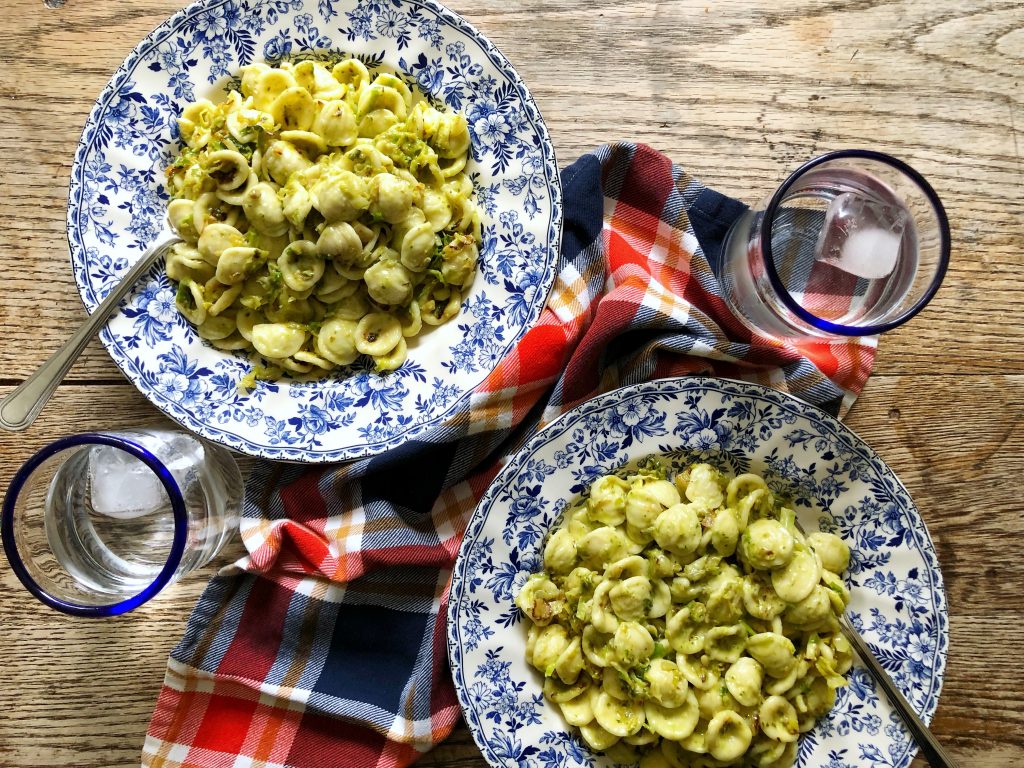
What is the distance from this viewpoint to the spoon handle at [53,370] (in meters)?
1.46

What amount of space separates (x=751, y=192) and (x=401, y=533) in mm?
1000

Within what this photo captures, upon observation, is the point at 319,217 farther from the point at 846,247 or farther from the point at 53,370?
the point at 846,247

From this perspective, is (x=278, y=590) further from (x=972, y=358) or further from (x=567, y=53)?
(x=972, y=358)

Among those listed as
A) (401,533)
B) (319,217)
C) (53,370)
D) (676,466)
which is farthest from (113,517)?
(676,466)

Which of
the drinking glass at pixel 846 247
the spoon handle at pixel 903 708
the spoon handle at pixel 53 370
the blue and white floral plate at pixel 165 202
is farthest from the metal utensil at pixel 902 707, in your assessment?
the spoon handle at pixel 53 370

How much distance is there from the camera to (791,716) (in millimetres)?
1387

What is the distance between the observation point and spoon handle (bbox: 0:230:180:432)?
1.46m

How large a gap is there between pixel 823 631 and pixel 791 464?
300mm

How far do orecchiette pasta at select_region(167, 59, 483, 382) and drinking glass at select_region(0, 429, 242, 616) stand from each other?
241 mm

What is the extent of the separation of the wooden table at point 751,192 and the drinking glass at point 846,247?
0.63 feet

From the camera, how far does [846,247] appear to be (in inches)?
59.0

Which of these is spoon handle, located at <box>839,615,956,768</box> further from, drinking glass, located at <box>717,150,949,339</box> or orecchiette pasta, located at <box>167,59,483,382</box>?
orecchiette pasta, located at <box>167,59,483,382</box>

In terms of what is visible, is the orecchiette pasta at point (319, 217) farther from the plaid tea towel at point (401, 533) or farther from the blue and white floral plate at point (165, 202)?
the plaid tea towel at point (401, 533)

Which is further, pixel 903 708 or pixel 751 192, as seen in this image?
pixel 751 192
